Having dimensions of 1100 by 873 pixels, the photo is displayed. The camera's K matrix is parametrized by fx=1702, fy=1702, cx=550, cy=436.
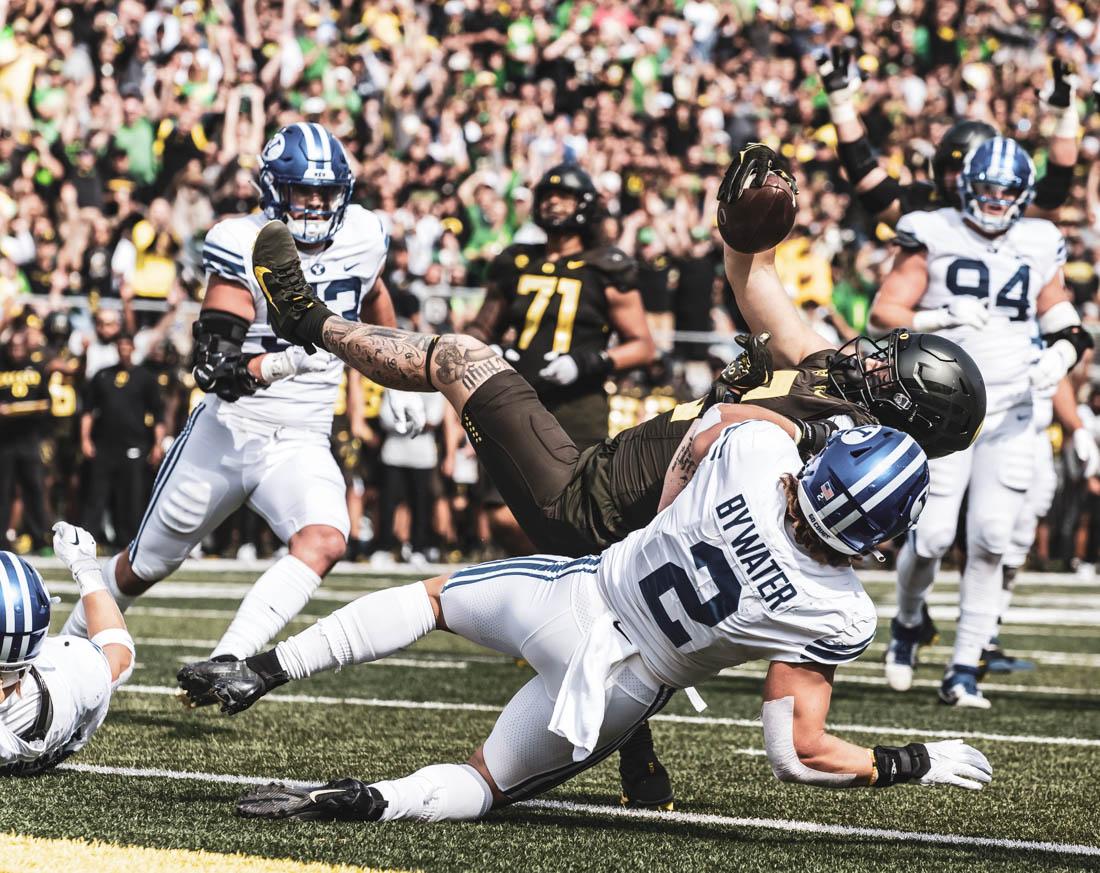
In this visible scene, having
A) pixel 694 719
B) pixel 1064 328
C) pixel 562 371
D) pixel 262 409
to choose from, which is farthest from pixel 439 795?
pixel 1064 328

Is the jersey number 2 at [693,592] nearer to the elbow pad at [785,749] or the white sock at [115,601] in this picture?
the elbow pad at [785,749]

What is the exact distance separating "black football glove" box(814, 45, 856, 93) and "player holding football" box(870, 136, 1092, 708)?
768mm

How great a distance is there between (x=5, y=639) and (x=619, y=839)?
1.47 meters

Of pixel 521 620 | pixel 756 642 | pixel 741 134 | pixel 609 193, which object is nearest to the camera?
pixel 756 642

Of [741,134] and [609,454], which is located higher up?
[741,134]

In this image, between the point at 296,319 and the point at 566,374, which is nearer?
the point at 296,319

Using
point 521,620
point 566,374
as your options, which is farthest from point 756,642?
point 566,374

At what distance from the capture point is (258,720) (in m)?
5.55

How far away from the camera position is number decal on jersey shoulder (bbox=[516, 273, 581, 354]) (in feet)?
23.1

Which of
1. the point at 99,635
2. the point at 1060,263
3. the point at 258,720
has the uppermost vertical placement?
the point at 1060,263

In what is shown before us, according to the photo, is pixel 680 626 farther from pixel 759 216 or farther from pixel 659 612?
pixel 759 216

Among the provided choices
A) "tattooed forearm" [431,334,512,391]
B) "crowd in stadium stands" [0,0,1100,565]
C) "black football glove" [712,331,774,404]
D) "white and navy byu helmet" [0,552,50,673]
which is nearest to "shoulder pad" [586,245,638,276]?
"tattooed forearm" [431,334,512,391]

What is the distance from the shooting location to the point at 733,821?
13.4 feet

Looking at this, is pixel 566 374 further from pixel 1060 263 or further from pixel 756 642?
pixel 756 642
